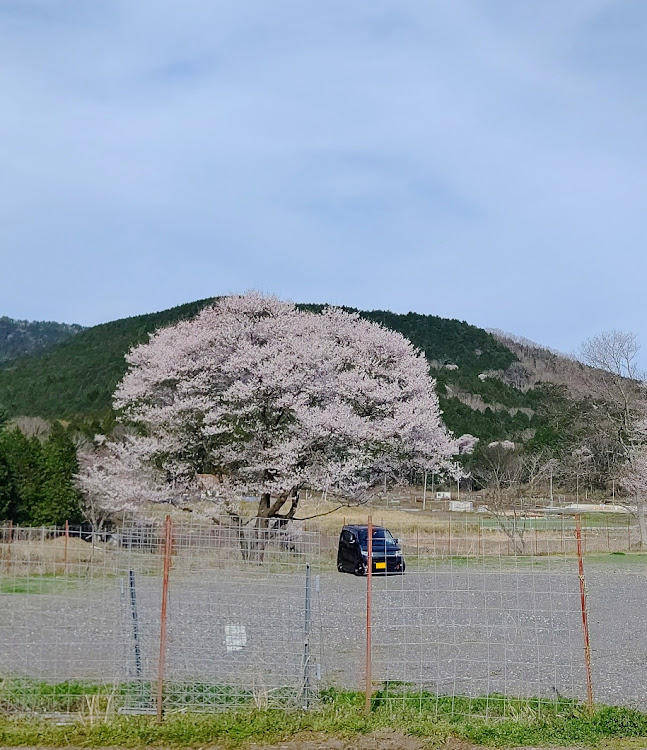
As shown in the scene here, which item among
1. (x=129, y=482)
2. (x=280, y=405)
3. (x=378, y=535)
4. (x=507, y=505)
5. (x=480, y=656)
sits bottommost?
(x=480, y=656)

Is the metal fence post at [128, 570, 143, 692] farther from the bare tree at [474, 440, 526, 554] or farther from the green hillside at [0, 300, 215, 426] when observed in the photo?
the green hillside at [0, 300, 215, 426]

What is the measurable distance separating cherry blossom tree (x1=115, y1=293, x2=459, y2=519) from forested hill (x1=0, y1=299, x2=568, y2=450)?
35944 millimetres

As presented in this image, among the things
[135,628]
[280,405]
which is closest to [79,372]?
[280,405]

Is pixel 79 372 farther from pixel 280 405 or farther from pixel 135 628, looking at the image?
pixel 135 628

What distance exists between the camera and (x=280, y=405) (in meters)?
22.8

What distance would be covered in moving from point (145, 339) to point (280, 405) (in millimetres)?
42174

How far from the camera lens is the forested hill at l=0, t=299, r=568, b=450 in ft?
224

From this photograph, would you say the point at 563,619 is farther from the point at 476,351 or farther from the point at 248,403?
the point at 476,351

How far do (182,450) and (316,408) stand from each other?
4.38 metres

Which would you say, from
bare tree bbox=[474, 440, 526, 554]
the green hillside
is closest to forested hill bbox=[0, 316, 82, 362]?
the green hillside

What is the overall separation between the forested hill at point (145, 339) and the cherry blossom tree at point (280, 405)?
118 ft

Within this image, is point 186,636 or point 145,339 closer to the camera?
point 186,636

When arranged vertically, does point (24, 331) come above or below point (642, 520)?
above

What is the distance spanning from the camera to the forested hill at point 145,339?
68.2 metres
